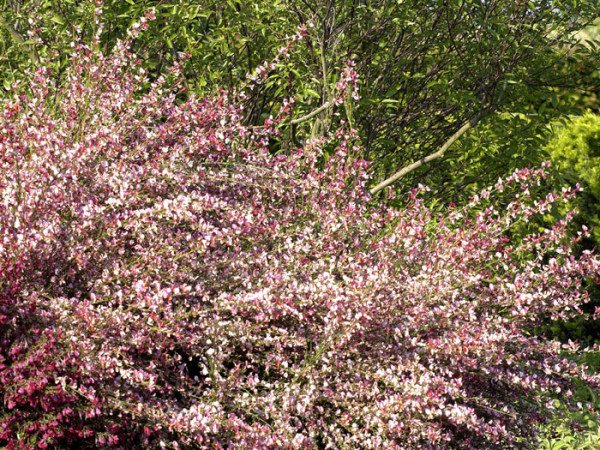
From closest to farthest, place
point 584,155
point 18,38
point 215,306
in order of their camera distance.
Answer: point 215,306
point 18,38
point 584,155

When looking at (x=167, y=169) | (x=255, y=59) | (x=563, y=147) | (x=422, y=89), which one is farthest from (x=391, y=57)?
(x=563, y=147)

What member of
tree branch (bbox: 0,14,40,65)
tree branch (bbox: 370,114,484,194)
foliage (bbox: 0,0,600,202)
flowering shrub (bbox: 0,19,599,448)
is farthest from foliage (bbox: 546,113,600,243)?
tree branch (bbox: 0,14,40,65)

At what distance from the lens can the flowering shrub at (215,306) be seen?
3.04 meters

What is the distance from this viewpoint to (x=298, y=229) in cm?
399

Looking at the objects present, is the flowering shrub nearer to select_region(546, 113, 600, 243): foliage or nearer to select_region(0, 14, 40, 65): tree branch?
select_region(0, 14, 40, 65): tree branch

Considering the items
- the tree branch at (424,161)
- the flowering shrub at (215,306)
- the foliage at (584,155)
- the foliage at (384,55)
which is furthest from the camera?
the foliage at (584,155)

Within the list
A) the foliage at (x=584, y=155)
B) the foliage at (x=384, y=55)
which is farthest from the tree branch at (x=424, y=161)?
the foliage at (x=584, y=155)

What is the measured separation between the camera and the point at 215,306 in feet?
10.5

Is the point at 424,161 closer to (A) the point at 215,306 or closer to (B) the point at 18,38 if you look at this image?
(A) the point at 215,306

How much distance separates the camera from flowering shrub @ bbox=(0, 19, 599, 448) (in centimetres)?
304

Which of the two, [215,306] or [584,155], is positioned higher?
[215,306]

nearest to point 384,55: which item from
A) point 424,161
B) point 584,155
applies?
point 424,161

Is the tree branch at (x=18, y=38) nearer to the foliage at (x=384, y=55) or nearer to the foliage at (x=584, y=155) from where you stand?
the foliage at (x=384, y=55)

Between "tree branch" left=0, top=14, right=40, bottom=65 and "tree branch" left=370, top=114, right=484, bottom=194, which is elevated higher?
"tree branch" left=0, top=14, right=40, bottom=65
